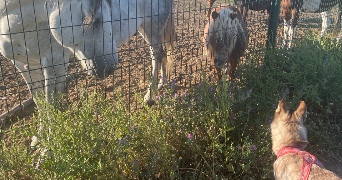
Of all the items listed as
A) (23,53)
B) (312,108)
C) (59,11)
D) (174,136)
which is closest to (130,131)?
(174,136)

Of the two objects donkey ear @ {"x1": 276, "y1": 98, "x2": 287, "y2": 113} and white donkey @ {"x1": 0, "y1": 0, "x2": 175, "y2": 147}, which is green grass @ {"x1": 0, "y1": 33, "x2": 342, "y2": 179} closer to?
donkey ear @ {"x1": 276, "y1": 98, "x2": 287, "y2": 113}

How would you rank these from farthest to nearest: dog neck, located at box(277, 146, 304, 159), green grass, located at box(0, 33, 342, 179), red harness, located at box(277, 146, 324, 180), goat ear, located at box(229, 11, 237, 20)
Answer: goat ear, located at box(229, 11, 237, 20)
dog neck, located at box(277, 146, 304, 159)
green grass, located at box(0, 33, 342, 179)
red harness, located at box(277, 146, 324, 180)

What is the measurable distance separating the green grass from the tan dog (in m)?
0.24

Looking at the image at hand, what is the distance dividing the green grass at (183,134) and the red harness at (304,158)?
0.30m

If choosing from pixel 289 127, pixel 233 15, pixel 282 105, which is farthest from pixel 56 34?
pixel 233 15

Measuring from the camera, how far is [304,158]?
2049 millimetres

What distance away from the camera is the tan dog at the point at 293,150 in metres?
1.94

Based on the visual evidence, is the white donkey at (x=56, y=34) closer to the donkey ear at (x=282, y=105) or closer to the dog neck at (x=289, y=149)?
the donkey ear at (x=282, y=105)

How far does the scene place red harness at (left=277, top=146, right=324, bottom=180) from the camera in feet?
6.32

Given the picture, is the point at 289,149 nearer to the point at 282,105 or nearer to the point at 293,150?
the point at 293,150

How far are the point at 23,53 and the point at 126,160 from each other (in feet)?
6.15

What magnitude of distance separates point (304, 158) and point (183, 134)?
1089 millimetres

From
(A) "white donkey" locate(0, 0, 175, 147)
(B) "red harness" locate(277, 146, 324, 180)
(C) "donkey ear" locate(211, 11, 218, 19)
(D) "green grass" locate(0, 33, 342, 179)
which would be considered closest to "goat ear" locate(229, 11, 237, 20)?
(C) "donkey ear" locate(211, 11, 218, 19)

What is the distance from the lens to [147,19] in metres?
4.34
